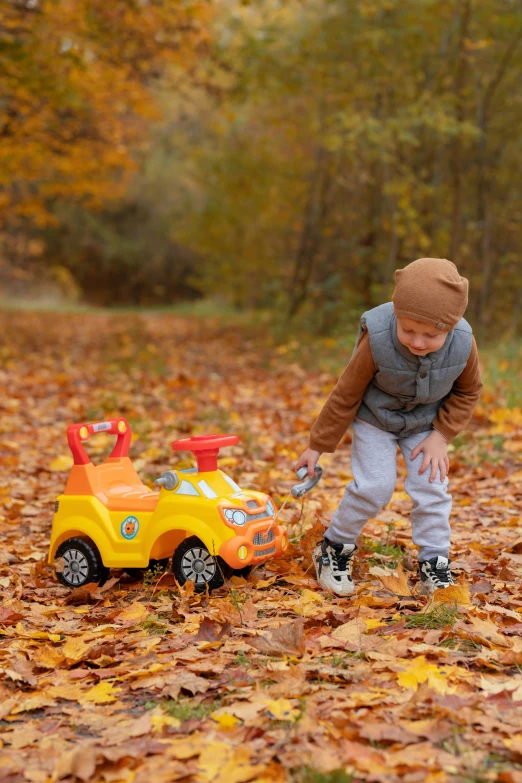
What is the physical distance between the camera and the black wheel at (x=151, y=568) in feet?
12.4

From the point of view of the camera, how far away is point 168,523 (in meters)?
3.62

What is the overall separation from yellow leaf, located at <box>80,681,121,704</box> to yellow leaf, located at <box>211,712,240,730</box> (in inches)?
15.4

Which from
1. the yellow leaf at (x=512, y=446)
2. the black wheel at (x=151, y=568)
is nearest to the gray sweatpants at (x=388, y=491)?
the black wheel at (x=151, y=568)

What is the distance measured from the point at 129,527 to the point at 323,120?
454 inches

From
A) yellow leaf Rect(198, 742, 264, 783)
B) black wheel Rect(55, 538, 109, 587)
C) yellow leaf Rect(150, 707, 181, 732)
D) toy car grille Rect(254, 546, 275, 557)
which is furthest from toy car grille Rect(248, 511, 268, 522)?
yellow leaf Rect(198, 742, 264, 783)

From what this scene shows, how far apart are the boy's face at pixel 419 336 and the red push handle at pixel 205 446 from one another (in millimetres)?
872

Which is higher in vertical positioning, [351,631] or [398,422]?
[398,422]

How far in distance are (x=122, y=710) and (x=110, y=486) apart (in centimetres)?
156

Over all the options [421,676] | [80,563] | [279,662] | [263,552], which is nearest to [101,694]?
[279,662]

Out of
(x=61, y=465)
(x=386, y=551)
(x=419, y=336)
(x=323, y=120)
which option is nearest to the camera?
(x=419, y=336)

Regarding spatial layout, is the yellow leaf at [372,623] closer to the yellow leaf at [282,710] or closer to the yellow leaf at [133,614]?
the yellow leaf at [282,710]

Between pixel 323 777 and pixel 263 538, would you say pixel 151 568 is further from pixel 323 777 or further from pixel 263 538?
pixel 323 777

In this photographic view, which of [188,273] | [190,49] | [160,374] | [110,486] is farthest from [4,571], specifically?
[188,273]

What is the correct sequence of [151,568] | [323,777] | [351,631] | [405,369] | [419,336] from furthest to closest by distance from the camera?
[151,568]
[405,369]
[419,336]
[351,631]
[323,777]
